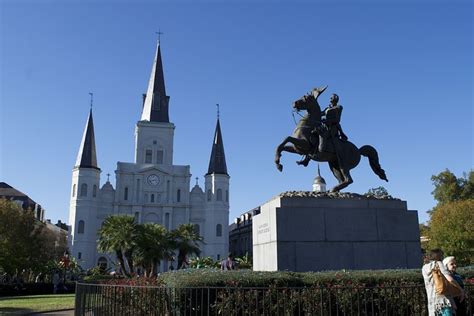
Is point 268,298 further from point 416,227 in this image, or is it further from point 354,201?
point 416,227

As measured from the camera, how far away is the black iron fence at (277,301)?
856 cm

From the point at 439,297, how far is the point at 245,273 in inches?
154

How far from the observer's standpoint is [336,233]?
476 inches

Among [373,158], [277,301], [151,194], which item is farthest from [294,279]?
[151,194]

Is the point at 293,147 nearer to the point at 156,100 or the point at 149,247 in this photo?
the point at 149,247

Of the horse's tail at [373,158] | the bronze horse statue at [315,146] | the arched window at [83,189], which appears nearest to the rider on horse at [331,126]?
the bronze horse statue at [315,146]

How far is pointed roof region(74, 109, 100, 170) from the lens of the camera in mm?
84375

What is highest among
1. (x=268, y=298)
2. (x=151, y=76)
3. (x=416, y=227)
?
(x=151, y=76)

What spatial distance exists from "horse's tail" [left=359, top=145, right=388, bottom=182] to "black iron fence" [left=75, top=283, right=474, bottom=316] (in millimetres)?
5314

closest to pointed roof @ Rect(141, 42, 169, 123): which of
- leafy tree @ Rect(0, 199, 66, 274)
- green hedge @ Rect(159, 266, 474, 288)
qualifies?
leafy tree @ Rect(0, 199, 66, 274)

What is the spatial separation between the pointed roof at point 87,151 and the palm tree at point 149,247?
123 feet

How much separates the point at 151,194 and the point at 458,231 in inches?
2233

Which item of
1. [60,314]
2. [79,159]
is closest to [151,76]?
[79,159]

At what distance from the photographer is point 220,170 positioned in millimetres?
90875
